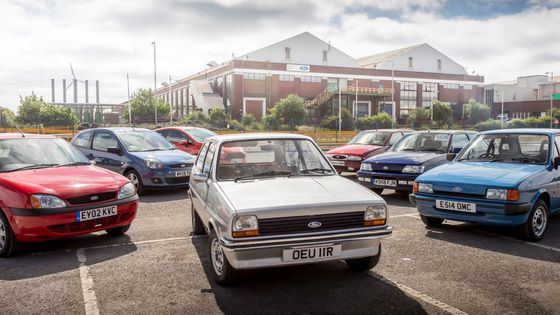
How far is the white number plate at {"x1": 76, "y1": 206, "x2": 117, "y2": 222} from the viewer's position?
5816mm

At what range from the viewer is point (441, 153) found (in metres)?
10.3

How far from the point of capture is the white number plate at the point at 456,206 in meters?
6.36

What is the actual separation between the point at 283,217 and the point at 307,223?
0.76 ft

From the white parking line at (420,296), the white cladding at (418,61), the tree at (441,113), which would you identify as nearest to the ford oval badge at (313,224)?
the white parking line at (420,296)

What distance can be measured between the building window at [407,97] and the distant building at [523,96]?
15.9 m

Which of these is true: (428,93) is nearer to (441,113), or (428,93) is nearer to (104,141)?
(441,113)

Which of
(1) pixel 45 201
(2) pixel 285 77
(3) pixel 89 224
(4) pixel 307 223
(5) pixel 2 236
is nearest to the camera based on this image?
(4) pixel 307 223

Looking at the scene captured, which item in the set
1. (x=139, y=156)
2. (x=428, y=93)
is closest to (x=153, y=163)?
(x=139, y=156)

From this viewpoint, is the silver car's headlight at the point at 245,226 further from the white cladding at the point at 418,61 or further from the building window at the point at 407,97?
the white cladding at the point at 418,61

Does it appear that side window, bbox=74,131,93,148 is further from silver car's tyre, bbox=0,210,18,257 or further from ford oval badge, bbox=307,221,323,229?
ford oval badge, bbox=307,221,323,229

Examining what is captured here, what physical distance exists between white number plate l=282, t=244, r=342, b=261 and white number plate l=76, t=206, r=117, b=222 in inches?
117

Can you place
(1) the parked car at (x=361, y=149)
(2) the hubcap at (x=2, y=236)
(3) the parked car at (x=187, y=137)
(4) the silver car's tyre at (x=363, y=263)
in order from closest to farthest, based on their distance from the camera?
(4) the silver car's tyre at (x=363, y=263) → (2) the hubcap at (x=2, y=236) → (1) the parked car at (x=361, y=149) → (3) the parked car at (x=187, y=137)

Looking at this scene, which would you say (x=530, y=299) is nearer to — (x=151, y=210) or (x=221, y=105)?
(x=151, y=210)

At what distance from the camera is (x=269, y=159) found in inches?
216
